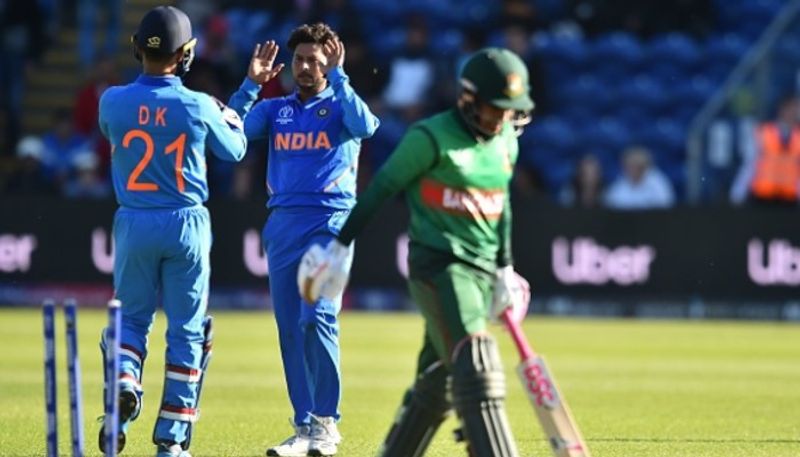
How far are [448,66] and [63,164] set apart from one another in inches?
186

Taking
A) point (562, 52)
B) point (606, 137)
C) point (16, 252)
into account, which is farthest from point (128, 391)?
point (562, 52)

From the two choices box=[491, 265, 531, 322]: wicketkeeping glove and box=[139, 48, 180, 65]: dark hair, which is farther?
box=[139, 48, 180, 65]: dark hair

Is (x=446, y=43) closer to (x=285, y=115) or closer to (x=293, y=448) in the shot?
(x=285, y=115)

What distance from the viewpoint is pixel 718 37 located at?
22891mm

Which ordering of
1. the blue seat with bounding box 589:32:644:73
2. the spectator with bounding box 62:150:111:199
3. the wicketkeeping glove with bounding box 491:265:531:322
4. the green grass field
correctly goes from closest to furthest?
the wicketkeeping glove with bounding box 491:265:531:322, the green grass field, the spectator with bounding box 62:150:111:199, the blue seat with bounding box 589:32:644:73

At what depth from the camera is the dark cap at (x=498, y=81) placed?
711cm

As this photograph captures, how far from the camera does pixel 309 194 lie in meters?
9.29

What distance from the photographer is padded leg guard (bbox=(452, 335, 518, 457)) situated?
6887mm

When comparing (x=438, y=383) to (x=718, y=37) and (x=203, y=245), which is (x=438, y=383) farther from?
(x=718, y=37)

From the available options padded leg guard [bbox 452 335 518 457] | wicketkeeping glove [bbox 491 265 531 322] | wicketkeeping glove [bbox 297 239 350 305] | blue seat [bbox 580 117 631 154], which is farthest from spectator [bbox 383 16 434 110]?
padded leg guard [bbox 452 335 518 457]

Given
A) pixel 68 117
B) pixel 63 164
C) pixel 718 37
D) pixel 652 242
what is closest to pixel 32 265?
pixel 63 164

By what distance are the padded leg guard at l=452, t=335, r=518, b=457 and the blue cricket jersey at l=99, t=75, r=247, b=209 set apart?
2.00m

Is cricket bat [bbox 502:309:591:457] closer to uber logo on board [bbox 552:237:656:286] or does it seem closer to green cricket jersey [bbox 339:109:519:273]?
green cricket jersey [bbox 339:109:519:273]

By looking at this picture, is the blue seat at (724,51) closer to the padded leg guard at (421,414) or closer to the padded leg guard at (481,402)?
the padded leg guard at (421,414)
